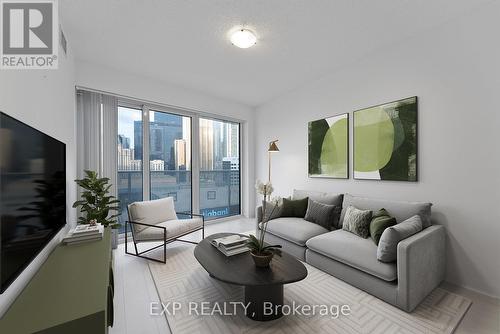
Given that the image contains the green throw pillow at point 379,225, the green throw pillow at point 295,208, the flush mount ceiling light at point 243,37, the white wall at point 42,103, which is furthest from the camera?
the green throw pillow at point 295,208

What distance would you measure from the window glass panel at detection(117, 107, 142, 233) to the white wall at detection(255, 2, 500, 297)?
3723mm

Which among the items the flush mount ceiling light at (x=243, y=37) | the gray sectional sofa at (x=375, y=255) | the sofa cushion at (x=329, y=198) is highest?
the flush mount ceiling light at (x=243, y=37)

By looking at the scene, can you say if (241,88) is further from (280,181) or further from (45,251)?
(45,251)

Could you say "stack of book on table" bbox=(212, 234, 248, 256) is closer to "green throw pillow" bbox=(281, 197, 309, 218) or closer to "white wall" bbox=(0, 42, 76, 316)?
"green throw pillow" bbox=(281, 197, 309, 218)

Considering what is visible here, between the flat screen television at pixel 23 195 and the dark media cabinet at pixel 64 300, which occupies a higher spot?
the flat screen television at pixel 23 195

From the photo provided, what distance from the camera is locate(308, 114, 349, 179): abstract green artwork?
3.25m

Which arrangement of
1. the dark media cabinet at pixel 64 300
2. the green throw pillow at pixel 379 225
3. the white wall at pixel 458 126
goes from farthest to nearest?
the green throw pillow at pixel 379 225, the white wall at pixel 458 126, the dark media cabinet at pixel 64 300

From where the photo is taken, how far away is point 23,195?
1197mm

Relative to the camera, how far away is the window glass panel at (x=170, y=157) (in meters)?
3.99

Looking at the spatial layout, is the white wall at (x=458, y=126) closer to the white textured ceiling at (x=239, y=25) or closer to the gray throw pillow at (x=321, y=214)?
the white textured ceiling at (x=239, y=25)

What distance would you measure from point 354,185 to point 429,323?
1.75 metres

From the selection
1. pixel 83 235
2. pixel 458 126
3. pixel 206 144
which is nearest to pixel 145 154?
pixel 206 144

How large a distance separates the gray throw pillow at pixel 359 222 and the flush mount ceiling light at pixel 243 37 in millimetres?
2373

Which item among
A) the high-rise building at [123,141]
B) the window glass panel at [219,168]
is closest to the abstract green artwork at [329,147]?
the window glass panel at [219,168]
